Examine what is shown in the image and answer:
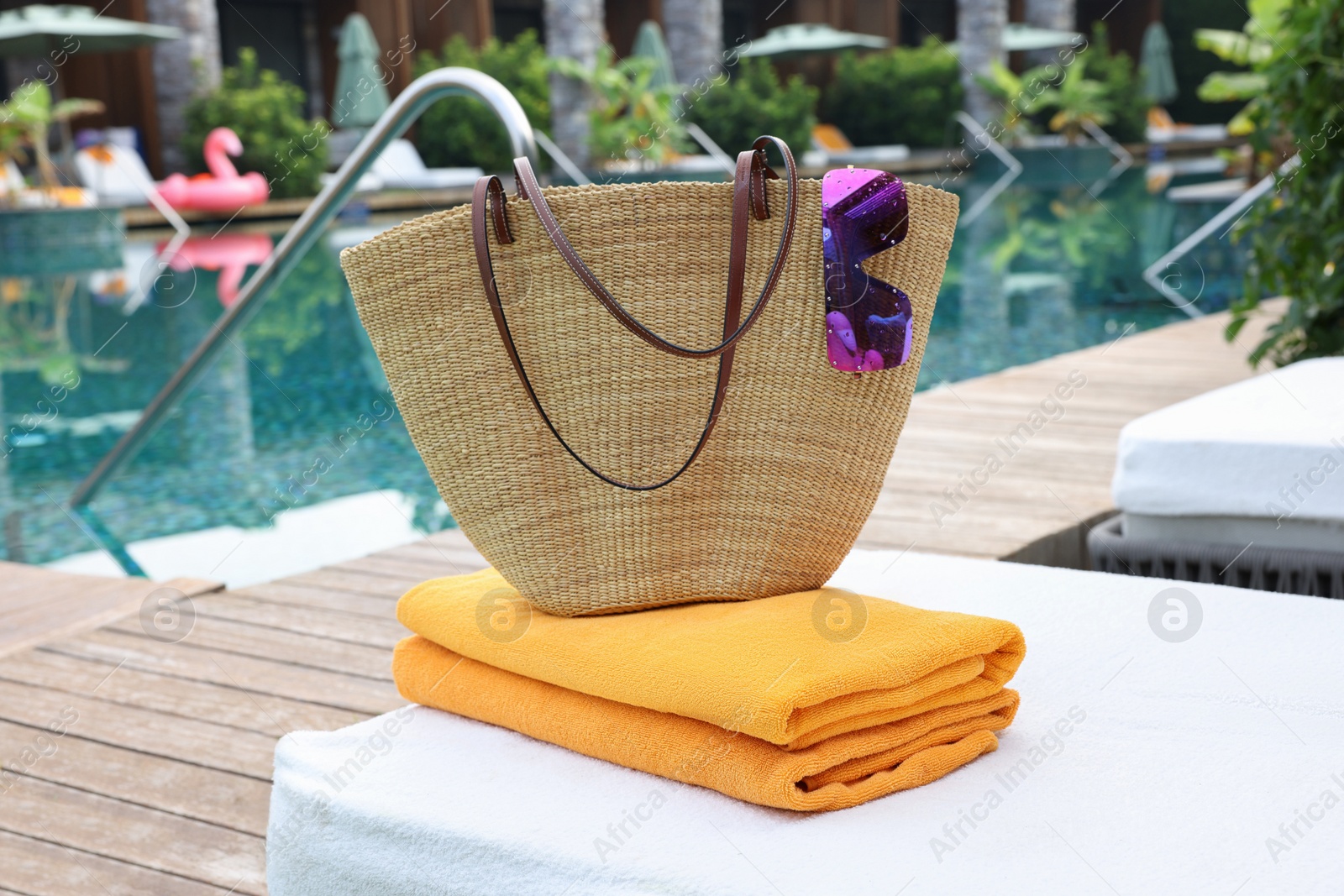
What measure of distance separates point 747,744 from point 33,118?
12.2m

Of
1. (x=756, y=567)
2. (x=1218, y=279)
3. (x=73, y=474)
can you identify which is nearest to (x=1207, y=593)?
(x=756, y=567)

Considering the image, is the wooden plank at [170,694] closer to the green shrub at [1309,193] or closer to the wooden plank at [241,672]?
the wooden plank at [241,672]

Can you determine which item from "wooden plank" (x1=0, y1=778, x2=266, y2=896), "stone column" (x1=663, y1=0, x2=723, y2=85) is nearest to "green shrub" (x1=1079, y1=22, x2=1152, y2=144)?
"stone column" (x1=663, y1=0, x2=723, y2=85)

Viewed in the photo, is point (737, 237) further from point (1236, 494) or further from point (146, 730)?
point (146, 730)

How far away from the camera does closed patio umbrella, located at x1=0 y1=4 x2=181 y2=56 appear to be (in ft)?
38.2

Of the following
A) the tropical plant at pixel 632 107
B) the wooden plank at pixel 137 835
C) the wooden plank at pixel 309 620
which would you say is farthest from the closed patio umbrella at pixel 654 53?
the wooden plank at pixel 137 835

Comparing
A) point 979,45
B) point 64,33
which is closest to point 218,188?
point 64,33

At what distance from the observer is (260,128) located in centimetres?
1409

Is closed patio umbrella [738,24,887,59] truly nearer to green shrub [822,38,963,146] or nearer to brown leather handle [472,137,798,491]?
green shrub [822,38,963,146]

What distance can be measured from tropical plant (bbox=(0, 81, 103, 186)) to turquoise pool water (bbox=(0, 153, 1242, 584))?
1898 mm

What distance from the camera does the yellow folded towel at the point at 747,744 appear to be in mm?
1001

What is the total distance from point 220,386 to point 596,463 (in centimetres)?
496

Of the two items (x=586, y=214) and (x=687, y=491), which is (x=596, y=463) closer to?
(x=687, y=491)

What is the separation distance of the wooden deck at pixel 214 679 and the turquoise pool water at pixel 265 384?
924 millimetres
